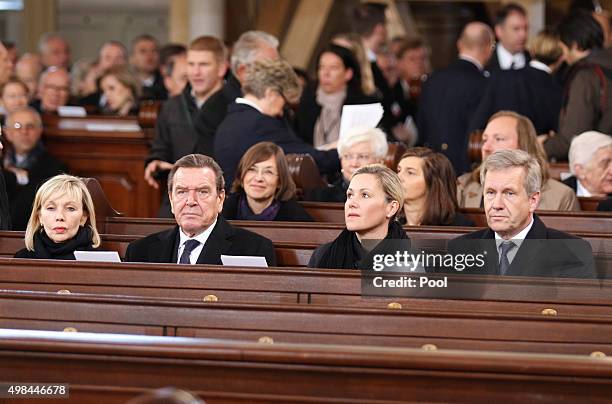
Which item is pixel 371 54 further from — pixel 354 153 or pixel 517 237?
pixel 517 237

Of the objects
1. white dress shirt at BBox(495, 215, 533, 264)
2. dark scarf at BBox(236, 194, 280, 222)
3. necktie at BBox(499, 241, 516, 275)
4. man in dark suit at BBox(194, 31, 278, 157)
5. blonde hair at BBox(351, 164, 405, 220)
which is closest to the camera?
necktie at BBox(499, 241, 516, 275)

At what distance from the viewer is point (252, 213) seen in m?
6.50

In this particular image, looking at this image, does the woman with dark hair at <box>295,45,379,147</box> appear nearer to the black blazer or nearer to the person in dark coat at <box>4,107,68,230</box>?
the person in dark coat at <box>4,107,68,230</box>

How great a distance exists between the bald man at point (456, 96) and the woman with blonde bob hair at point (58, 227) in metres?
3.77

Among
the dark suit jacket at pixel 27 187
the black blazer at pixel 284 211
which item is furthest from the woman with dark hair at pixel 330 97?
the black blazer at pixel 284 211

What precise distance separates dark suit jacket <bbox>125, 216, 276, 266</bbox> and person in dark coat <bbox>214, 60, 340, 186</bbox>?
4.88ft

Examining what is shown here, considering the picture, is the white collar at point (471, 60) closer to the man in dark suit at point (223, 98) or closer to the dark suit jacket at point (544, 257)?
the man in dark suit at point (223, 98)

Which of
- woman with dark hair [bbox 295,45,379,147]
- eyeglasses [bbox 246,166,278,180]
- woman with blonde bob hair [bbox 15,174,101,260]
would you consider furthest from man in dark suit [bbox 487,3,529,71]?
woman with blonde bob hair [bbox 15,174,101,260]

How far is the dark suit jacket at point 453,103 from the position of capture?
360 inches

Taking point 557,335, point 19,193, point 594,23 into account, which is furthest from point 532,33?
point 557,335

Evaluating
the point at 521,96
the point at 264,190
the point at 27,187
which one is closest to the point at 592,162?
the point at 521,96

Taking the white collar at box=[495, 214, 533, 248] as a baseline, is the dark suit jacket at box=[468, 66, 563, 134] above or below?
above

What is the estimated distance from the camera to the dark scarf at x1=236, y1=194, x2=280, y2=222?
21.2 ft

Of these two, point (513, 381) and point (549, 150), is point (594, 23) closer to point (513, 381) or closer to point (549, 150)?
point (549, 150)
